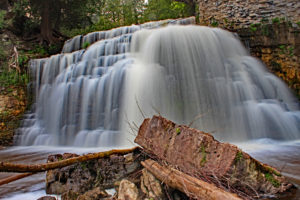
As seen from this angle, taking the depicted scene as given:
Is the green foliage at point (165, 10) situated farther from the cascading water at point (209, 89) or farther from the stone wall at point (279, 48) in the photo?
the cascading water at point (209, 89)

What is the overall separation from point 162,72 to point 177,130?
16.9ft

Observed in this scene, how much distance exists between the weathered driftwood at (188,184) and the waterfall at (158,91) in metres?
3.67

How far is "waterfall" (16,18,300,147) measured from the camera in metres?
6.82

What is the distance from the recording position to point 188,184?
1.95 metres

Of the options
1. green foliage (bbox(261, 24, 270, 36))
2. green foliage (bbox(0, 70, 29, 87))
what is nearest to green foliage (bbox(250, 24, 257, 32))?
green foliage (bbox(261, 24, 270, 36))

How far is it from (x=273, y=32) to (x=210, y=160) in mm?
8200

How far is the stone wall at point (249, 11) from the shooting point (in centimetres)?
891

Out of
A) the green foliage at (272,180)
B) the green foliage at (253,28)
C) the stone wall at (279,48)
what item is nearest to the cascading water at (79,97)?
the green foliage at (253,28)

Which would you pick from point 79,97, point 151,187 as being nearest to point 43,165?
point 151,187

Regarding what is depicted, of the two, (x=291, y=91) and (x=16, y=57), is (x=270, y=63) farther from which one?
(x=16, y=57)

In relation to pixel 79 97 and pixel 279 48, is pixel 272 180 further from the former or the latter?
pixel 279 48

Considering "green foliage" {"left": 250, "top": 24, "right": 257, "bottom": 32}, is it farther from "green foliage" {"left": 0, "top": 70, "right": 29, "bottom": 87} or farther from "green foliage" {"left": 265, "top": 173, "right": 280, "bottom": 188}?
"green foliage" {"left": 0, "top": 70, "right": 29, "bottom": 87}

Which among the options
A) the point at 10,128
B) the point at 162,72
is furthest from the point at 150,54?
the point at 10,128

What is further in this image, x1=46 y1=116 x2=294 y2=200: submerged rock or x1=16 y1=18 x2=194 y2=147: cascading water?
x1=16 y1=18 x2=194 y2=147: cascading water
